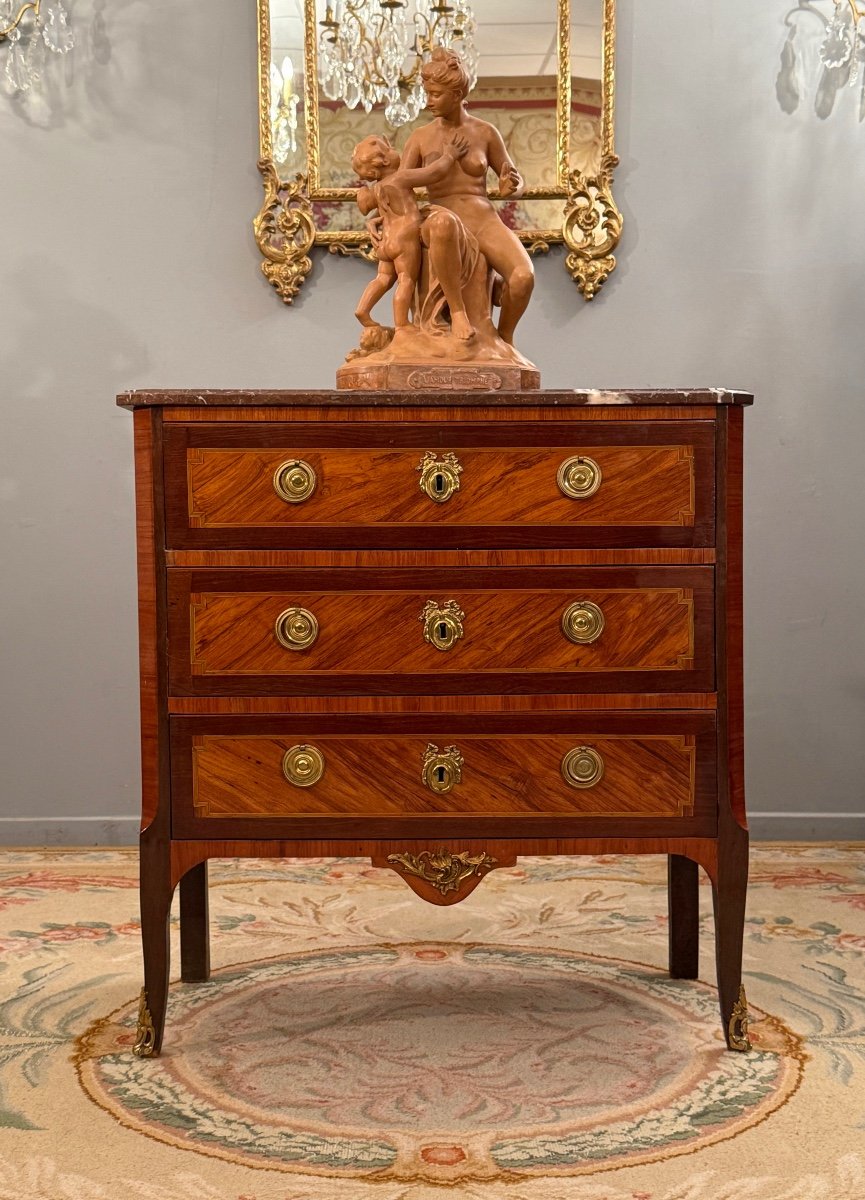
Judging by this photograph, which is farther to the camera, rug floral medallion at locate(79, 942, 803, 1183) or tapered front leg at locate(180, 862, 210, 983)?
tapered front leg at locate(180, 862, 210, 983)

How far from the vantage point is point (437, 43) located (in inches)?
144

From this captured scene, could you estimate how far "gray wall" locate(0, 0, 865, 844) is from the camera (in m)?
3.71

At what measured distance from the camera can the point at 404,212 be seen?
249 centimetres

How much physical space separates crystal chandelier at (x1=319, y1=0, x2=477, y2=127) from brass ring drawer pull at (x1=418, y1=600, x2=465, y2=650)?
2010 millimetres

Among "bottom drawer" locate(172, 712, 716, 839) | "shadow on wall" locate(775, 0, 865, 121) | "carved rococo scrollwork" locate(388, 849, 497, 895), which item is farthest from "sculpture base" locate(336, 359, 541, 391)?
"shadow on wall" locate(775, 0, 865, 121)

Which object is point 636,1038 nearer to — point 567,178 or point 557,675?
point 557,675

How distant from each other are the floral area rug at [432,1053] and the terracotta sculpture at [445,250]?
122cm

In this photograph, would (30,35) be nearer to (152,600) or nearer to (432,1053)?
(152,600)

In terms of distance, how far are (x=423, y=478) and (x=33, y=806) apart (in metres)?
2.21

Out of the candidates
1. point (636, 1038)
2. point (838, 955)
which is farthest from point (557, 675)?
point (838, 955)

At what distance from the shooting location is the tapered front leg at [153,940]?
7.37 ft

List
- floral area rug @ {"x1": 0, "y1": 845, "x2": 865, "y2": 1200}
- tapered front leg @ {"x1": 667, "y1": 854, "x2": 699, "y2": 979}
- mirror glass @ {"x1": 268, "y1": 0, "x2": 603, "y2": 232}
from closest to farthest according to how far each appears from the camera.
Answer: floral area rug @ {"x1": 0, "y1": 845, "x2": 865, "y2": 1200} → tapered front leg @ {"x1": 667, "y1": 854, "x2": 699, "y2": 979} → mirror glass @ {"x1": 268, "y1": 0, "x2": 603, "y2": 232}

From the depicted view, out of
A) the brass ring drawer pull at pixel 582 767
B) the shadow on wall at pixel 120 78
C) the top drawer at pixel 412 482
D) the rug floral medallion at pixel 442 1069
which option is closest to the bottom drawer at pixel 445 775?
the brass ring drawer pull at pixel 582 767

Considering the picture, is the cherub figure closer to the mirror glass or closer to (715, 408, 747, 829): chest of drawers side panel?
(715, 408, 747, 829): chest of drawers side panel
